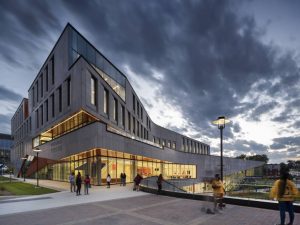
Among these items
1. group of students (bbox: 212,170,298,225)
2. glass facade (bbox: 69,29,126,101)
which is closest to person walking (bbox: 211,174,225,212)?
group of students (bbox: 212,170,298,225)

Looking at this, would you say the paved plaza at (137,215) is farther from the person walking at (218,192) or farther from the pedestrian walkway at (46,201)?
the person walking at (218,192)

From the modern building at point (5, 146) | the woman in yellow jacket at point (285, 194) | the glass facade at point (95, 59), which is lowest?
the modern building at point (5, 146)

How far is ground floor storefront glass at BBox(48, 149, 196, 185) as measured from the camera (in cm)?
3244

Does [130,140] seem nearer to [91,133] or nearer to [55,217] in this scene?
[91,133]

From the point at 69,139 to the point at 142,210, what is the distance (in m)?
24.5

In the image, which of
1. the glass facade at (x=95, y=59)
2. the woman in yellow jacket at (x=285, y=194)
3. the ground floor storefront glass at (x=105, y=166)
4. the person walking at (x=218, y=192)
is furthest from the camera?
the glass facade at (x=95, y=59)

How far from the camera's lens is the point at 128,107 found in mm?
51469

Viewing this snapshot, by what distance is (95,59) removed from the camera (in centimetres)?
4219

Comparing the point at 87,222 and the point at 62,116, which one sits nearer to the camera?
the point at 87,222

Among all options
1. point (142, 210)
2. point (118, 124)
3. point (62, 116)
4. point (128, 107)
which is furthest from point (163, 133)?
point (142, 210)

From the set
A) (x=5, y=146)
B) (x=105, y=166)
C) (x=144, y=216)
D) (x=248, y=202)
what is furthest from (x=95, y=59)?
(x=5, y=146)

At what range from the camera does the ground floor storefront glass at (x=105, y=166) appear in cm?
3244

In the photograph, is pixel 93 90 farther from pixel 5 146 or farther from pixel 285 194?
pixel 5 146

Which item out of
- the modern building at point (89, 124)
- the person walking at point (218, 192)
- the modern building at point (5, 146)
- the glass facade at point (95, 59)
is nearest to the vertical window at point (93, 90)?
the modern building at point (89, 124)
